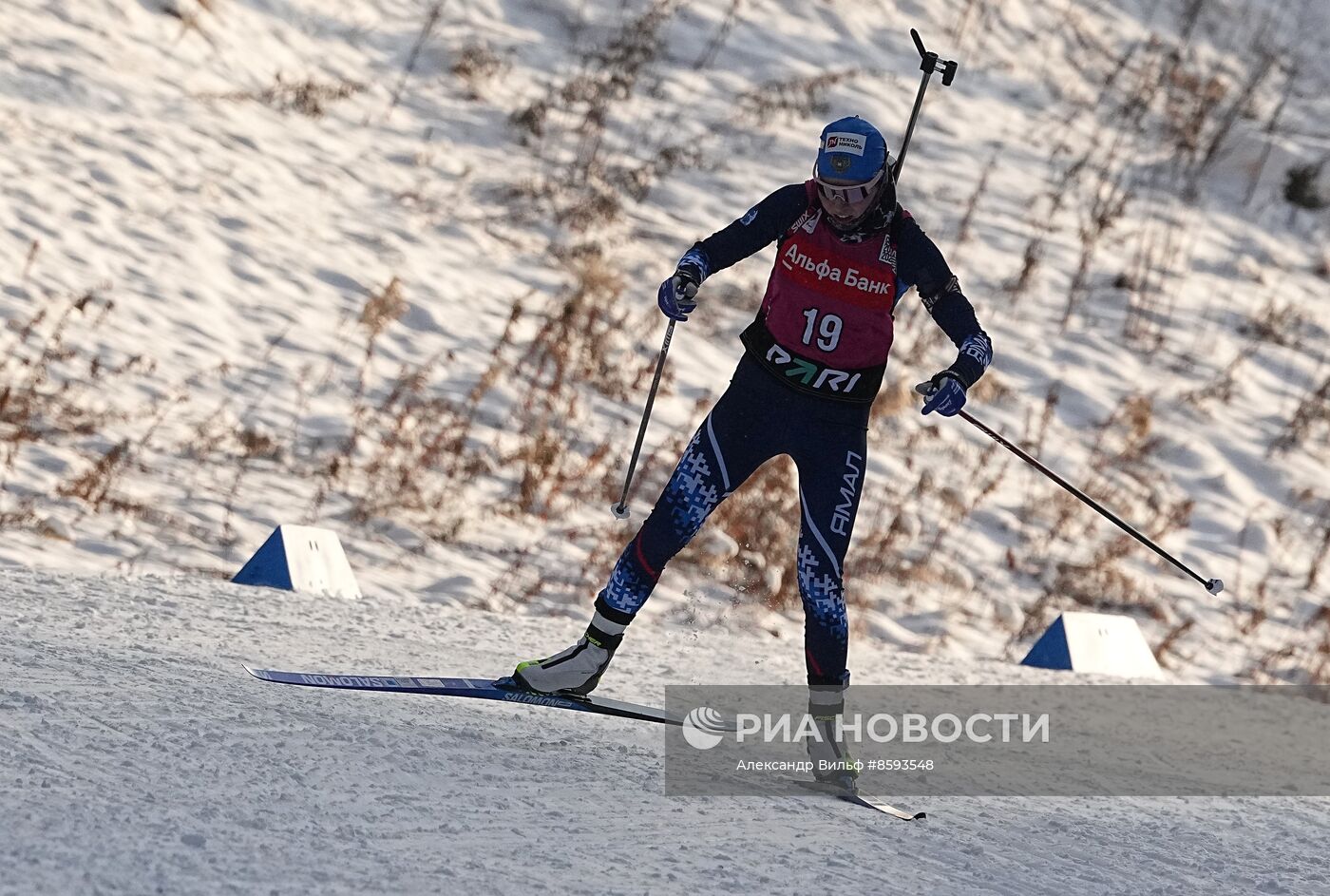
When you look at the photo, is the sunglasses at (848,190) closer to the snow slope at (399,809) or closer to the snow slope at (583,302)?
the snow slope at (399,809)

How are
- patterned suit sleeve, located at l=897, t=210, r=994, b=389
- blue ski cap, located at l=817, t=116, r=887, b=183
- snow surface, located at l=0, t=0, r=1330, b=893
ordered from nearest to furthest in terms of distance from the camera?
1. snow surface, located at l=0, t=0, r=1330, b=893
2. blue ski cap, located at l=817, t=116, r=887, b=183
3. patterned suit sleeve, located at l=897, t=210, r=994, b=389

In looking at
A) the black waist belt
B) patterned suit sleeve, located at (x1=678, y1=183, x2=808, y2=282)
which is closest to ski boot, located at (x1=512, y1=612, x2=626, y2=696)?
the black waist belt

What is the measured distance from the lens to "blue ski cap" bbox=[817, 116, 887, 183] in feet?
14.3

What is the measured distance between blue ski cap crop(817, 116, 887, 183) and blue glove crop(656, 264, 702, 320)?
0.55 m

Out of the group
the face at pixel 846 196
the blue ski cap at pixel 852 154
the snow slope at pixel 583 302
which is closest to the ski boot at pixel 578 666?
the face at pixel 846 196

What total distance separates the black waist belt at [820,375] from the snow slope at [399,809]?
128 cm

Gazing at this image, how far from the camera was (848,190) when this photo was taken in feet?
14.5

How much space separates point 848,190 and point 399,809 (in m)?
2.28

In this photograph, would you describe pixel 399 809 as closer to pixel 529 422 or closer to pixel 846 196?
pixel 846 196

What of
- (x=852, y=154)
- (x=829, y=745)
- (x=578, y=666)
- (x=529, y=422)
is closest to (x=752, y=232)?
(x=852, y=154)

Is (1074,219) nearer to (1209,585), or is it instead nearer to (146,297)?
(146,297)

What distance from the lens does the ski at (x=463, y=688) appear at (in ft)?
15.0

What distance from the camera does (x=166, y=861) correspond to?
2992mm

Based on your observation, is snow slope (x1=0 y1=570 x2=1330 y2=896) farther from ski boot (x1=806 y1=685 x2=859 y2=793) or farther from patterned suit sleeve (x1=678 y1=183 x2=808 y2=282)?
patterned suit sleeve (x1=678 y1=183 x2=808 y2=282)
